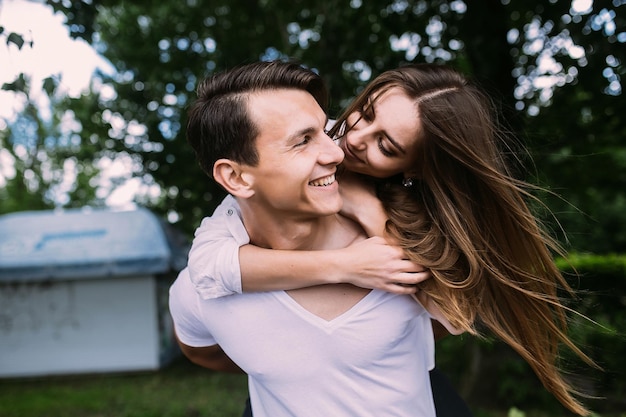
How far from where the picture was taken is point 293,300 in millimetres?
1647

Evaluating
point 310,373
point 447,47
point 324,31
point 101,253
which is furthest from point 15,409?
point 310,373

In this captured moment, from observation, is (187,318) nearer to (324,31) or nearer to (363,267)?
(363,267)

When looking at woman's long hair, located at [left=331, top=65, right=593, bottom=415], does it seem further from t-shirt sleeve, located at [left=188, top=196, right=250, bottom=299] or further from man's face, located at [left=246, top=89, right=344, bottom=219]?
t-shirt sleeve, located at [left=188, top=196, right=250, bottom=299]

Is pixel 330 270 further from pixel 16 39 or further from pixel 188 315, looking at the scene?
pixel 16 39

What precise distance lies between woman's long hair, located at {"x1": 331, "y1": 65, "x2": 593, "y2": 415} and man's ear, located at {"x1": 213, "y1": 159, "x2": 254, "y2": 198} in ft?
1.50

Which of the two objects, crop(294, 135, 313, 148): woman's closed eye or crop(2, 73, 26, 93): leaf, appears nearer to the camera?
crop(294, 135, 313, 148): woman's closed eye

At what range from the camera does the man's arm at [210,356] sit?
1951 mm

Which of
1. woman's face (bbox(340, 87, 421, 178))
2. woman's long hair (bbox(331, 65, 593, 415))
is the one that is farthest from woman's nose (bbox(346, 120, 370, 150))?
woman's long hair (bbox(331, 65, 593, 415))

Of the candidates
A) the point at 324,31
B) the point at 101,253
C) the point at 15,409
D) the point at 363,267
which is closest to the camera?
the point at 363,267

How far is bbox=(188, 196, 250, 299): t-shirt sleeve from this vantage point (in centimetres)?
161

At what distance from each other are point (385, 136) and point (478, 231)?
397mm

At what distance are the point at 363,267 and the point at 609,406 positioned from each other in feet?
20.9

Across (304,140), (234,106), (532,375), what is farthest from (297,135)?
(532,375)

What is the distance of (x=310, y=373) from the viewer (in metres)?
1.61
